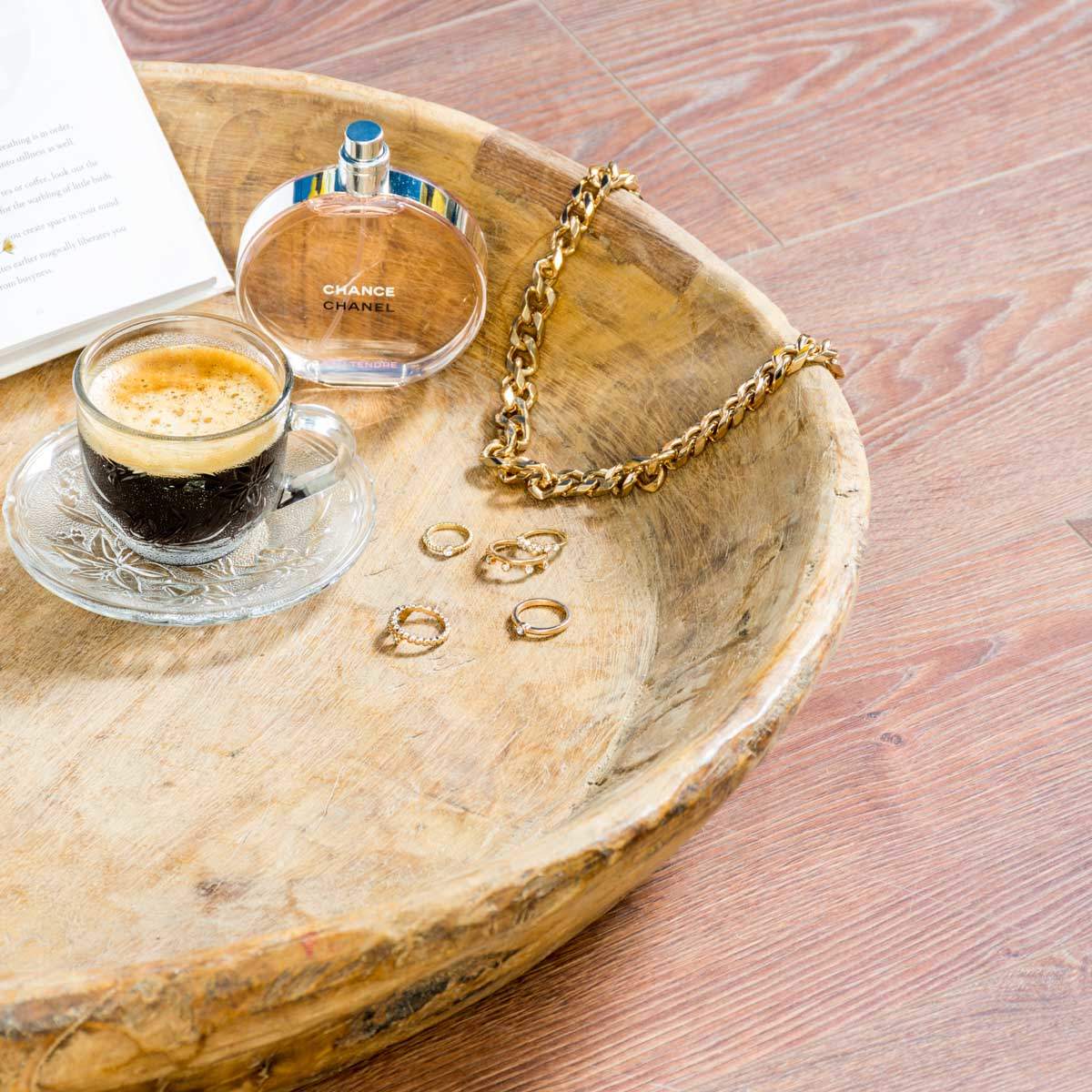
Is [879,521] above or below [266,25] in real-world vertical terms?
below

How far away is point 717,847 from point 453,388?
352mm

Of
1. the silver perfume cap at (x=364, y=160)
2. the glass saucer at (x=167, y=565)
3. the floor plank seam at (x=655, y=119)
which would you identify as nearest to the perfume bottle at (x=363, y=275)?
the silver perfume cap at (x=364, y=160)

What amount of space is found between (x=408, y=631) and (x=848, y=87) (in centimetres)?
76

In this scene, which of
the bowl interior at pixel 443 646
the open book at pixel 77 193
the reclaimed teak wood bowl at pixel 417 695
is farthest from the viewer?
the open book at pixel 77 193

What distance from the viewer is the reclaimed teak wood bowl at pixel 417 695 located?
1.51 feet

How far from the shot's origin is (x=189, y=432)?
708 millimetres

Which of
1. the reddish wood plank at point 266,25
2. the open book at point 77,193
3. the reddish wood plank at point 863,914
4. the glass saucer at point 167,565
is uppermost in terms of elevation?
the open book at point 77,193

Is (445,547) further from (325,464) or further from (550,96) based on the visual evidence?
(550,96)

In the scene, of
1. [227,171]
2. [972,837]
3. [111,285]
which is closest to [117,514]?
[111,285]

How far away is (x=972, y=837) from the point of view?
71 cm

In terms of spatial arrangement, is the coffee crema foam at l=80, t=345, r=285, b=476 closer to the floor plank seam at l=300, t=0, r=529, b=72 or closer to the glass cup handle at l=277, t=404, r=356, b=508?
the glass cup handle at l=277, t=404, r=356, b=508

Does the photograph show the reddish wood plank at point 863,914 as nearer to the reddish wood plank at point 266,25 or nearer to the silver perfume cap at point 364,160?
the silver perfume cap at point 364,160

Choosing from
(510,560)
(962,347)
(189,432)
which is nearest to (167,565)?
(189,432)

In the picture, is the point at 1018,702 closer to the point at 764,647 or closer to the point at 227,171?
the point at 764,647
